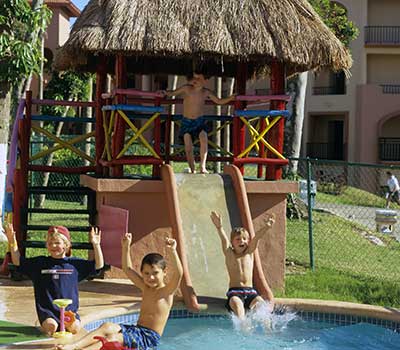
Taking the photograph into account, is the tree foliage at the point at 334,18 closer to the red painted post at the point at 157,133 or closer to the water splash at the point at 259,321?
the red painted post at the point at 157,133

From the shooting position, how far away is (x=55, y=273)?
681 centimetres

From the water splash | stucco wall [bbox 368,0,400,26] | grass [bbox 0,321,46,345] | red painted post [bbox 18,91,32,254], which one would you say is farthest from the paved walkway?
stucco wall [bbox 368,0,400,26]

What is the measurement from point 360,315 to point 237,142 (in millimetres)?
3259

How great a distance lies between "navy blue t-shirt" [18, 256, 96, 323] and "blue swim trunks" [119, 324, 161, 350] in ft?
2.27

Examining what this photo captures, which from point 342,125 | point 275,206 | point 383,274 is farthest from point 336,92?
point 275,206

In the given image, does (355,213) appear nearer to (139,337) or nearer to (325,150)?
(139,337)

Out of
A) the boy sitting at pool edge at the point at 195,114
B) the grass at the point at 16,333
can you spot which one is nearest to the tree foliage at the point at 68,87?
the boy sitting at pool edge at the point at 195,114

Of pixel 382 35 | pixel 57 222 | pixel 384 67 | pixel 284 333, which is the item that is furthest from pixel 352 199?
pixel 382 35

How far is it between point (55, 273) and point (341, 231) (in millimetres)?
11409

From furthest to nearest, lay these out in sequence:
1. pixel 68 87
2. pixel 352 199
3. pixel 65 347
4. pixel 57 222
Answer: pixel 68 87, pixel 352 199, pixel 57 222, pixel 65 347

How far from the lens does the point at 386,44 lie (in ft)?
119

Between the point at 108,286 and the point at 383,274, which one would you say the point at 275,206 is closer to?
the point at 108,286

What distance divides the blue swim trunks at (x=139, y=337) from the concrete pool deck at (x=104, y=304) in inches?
52.1

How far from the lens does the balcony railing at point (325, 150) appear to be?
3756 centimetres
